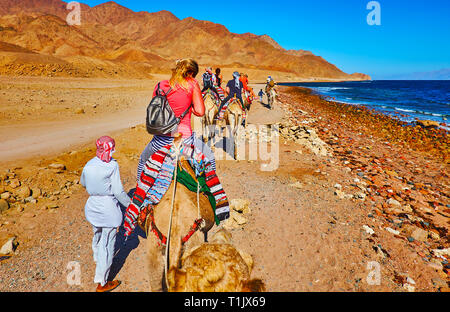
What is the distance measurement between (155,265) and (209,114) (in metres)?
7.56

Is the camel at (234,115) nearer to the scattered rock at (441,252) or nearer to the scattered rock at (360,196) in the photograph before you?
the scattered rock at (360,196)

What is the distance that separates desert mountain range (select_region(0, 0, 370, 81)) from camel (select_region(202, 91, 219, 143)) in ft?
106

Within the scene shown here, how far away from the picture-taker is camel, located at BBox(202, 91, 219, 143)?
29.9ft

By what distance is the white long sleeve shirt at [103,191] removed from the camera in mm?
2906

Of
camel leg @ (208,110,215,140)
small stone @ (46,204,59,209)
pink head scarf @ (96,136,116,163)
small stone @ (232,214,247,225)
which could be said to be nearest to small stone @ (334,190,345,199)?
small stone @ (232,214,247,225)

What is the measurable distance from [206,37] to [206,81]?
566ft

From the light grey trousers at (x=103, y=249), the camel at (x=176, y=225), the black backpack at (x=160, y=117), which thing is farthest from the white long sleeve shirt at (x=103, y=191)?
the black backpack at (x=160, y=117)

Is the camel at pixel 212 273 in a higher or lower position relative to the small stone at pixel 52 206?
higher

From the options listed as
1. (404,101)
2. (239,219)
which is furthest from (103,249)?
(404,101)

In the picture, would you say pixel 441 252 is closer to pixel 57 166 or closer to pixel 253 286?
pixel 253 286

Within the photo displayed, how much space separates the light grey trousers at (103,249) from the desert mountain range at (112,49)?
36477 millimetres

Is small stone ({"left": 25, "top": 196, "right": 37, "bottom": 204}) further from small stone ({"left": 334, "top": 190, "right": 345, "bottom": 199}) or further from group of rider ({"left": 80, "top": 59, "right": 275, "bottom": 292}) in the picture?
small stone ({"left": 334, "top": 190, "right": 345, "bottom": 199})

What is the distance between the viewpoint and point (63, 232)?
4.70 meters
